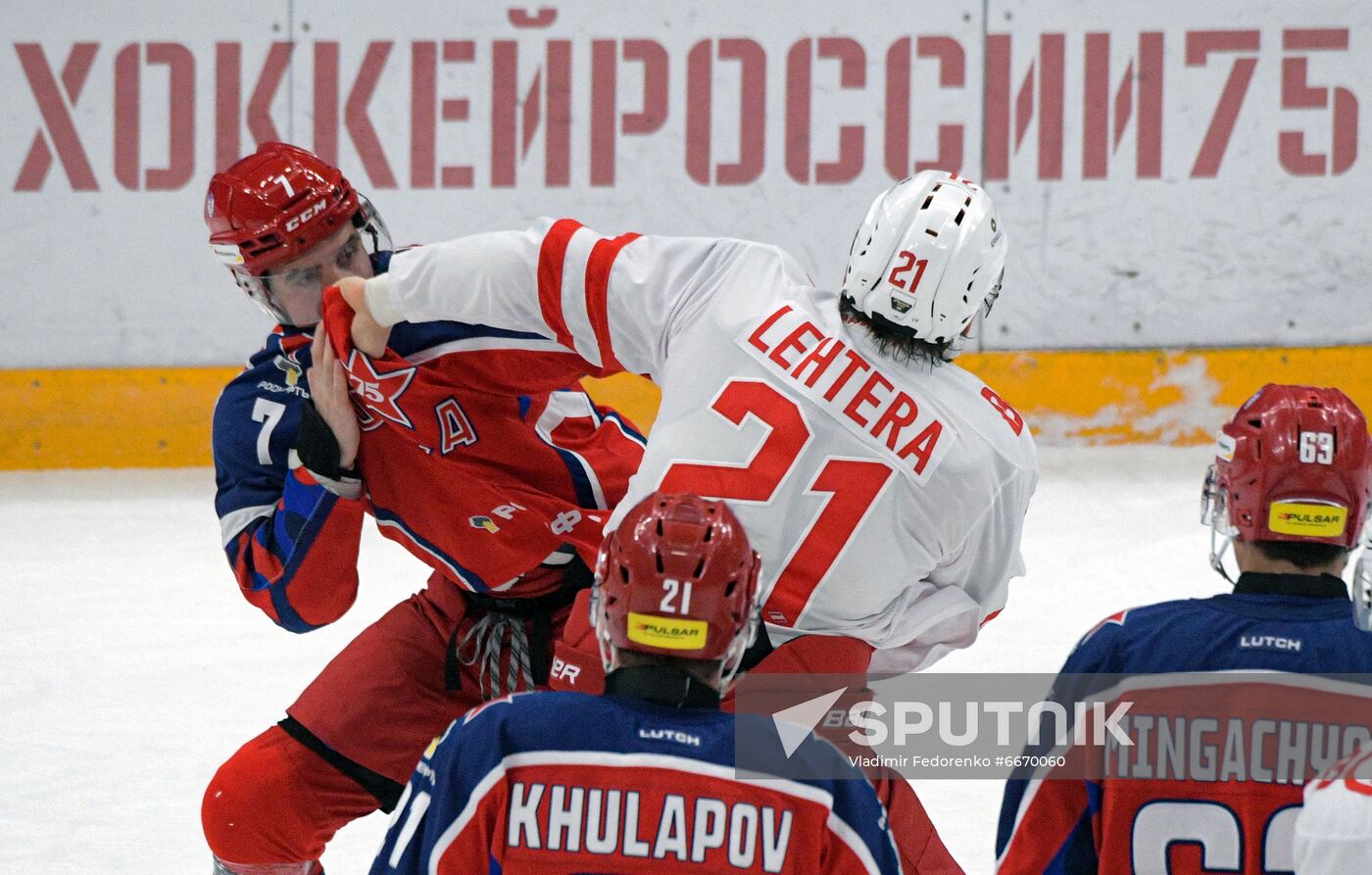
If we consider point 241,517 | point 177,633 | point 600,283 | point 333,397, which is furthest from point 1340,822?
point 177,633

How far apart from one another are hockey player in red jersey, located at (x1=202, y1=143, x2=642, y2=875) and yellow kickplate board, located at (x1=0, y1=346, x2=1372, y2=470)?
10.6 feet

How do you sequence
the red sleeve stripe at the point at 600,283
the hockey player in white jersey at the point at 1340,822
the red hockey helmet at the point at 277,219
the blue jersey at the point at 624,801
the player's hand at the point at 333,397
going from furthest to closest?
1. the red hockey helmet at the point at 277,219
2. the player's hand at the point at 333,397
3. the red sleeve stripe at the point at 600,283
4. the blue jersey at the point at 624,801
5. the hockey player in white jersey at the point at 1340,822

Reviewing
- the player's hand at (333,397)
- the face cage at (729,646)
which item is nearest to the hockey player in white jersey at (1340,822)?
the face cage at (729,646)

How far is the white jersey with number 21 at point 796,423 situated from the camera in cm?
197

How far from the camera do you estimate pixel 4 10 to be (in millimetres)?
5820

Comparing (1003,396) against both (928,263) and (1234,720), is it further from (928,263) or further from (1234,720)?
(1234,720)

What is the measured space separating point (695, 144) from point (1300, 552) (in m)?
4.37

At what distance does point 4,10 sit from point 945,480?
492cm

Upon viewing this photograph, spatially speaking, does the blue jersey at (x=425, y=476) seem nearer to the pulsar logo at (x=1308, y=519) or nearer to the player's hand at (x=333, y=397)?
the player's hand at (x=333, y=397)

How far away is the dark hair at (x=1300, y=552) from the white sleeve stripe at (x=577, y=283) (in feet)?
2.90

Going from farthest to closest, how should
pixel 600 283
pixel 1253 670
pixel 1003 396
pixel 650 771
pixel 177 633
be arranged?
pixel 1003 396
pixel 177 633
pixel 600 283
pixel 1253 670
pixel 650 771

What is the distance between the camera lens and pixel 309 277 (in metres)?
2.49

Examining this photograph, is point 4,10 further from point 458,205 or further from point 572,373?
point 572,373

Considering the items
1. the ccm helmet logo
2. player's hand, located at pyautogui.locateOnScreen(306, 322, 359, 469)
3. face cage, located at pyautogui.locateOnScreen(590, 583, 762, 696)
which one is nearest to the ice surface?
player's hand, located at pyautogui.locateOnScreen(306, 322, 359, 469)
